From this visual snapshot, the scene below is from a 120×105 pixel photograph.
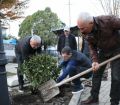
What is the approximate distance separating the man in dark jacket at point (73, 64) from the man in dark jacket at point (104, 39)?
0.91 m

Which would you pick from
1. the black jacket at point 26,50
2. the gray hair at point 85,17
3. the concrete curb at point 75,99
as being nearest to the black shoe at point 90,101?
the concrete curb at point 75,99

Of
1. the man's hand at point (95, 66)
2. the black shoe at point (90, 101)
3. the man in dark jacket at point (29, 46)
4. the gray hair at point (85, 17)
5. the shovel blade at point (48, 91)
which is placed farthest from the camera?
the man in dark jacket at point (29, 46)

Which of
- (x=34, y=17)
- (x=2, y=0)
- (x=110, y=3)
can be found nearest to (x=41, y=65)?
(x=110, y=3)

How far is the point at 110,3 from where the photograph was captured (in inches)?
1054

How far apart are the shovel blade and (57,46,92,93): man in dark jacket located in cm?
35

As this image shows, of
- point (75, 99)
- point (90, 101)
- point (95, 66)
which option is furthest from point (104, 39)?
point (75, 99)

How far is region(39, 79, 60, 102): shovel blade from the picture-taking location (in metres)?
7.62

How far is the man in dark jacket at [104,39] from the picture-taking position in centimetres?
607

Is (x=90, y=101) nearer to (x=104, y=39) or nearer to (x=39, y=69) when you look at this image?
(x=39, y=69)

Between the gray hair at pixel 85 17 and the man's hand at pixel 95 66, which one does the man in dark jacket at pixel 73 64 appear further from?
the gray hair at pixel 85 17

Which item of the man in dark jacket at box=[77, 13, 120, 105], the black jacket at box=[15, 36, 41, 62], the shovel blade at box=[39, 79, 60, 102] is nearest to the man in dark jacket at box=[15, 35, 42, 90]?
the black jacket at box=[15, 36, 41, 62]

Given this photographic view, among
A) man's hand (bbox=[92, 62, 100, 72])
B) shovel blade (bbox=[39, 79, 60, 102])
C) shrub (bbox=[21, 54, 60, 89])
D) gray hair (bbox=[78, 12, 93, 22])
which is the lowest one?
shovel blade (bbox=[39, 79, 60, 102])

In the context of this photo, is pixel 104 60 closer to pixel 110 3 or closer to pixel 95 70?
pixel 95 70

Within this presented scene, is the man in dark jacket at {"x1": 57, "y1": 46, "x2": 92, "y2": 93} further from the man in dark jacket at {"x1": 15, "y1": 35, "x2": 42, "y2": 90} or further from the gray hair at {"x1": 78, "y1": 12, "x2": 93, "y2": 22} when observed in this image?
the gray hair at {"x1": 78, "y1": 12, "x2": 93, "y2": 22}
